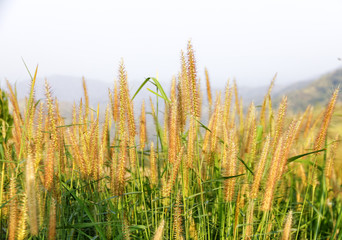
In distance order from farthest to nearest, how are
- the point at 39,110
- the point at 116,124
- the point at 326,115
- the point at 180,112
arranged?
the point at 116,124, the point at 326,115, the point at 180,112, the point at 39,110

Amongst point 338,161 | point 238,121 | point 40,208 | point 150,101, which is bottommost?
point 338,161

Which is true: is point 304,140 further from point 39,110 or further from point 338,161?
point 39,110

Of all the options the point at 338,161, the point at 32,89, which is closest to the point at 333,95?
the point at 32,89

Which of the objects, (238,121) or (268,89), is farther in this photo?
(238,121)

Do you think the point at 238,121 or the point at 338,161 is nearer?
the point at 238,121

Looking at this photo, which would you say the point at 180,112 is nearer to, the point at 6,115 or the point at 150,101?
the point at 150,101

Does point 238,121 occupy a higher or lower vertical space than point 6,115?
lower

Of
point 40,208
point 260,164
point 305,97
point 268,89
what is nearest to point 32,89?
point 40,208

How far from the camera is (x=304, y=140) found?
11.7 feet

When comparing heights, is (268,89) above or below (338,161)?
above

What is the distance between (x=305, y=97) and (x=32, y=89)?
117109 millimetres

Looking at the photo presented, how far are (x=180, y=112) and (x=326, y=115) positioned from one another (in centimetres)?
107

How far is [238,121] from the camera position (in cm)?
387

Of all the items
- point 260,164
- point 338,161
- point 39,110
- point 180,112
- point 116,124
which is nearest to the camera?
point 260,164
